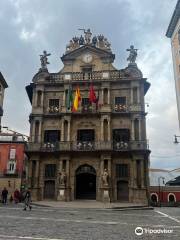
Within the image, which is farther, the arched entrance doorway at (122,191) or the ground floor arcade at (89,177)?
the arched entrance doorway at (122,191)

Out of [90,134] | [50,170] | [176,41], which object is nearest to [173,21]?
[176,41]

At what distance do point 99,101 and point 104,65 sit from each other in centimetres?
528

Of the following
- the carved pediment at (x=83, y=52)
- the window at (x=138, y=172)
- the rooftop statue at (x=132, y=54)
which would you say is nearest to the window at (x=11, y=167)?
the carved pediment at (x=83, y=52)

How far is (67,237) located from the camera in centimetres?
952

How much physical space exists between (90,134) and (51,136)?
15.5 feet

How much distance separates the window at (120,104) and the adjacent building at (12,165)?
18.2 metres

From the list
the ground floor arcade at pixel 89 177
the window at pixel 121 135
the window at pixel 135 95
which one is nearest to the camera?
the ground floor arcade at pixel 89 177

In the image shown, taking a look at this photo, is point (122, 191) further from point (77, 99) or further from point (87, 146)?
point (77, 99)

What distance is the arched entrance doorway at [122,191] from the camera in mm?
32781

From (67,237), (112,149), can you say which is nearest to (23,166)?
(112,149)

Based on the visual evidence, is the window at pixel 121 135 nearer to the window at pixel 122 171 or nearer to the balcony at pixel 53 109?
the window at pixel 122 171

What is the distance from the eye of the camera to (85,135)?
35562mm

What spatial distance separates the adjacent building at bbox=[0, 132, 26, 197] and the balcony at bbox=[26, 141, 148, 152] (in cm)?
1150

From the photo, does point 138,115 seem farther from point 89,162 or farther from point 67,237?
point 67,237
